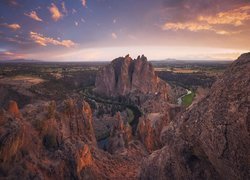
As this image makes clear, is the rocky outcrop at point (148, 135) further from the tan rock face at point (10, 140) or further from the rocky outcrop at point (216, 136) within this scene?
the rocky outcrop at point (216, 136)

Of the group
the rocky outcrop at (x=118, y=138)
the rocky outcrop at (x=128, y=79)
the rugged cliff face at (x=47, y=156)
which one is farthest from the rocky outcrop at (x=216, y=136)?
the rocky outcrop at (x=128, y=79)

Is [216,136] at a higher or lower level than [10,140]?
higher

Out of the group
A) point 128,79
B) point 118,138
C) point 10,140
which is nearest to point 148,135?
point 118,138

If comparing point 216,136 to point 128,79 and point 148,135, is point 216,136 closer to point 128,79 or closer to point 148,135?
point 148,135

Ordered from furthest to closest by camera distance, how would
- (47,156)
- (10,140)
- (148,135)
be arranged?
(148,135)
(47,156)
(10,140)

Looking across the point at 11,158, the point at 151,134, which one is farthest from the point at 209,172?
the point at 151,134

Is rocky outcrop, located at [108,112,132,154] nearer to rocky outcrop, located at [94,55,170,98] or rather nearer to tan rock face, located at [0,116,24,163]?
tan rock face, located at [0,116,24,163]

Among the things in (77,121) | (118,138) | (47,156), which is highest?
(47,156)
